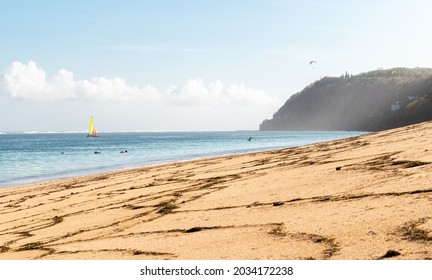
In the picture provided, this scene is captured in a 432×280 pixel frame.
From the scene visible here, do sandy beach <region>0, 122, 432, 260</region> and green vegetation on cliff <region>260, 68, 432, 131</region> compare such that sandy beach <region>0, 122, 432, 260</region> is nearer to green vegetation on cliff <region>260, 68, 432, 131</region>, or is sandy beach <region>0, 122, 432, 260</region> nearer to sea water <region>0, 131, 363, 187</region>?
sea water <region>0, 131, 363, 187</region>

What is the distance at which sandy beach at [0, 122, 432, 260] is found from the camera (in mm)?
4125

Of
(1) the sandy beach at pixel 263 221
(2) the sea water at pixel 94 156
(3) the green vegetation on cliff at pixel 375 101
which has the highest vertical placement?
(3) the green vegetation on cliff at pixel 375 101

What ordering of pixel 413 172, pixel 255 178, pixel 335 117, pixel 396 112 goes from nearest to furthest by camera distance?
pixel 413 172, pixel 255 178, pixel 396 112, pixel 335 117

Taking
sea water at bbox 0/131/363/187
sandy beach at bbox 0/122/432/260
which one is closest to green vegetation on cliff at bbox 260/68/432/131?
sea water at bbox 0/131/363/187

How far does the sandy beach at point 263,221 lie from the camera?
4.12 meters

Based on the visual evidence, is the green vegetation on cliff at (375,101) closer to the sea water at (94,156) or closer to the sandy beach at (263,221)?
the sea water at (94,156)

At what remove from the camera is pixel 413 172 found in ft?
22.1

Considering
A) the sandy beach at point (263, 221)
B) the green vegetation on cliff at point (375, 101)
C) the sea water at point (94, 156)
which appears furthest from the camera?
the green vegetation on cliff at point (375, 101)

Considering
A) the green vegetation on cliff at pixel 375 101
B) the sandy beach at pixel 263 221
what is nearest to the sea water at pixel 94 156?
the sandy beach at pixel 263 221

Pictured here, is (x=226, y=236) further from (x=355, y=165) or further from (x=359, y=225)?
(x=355, y=165)
